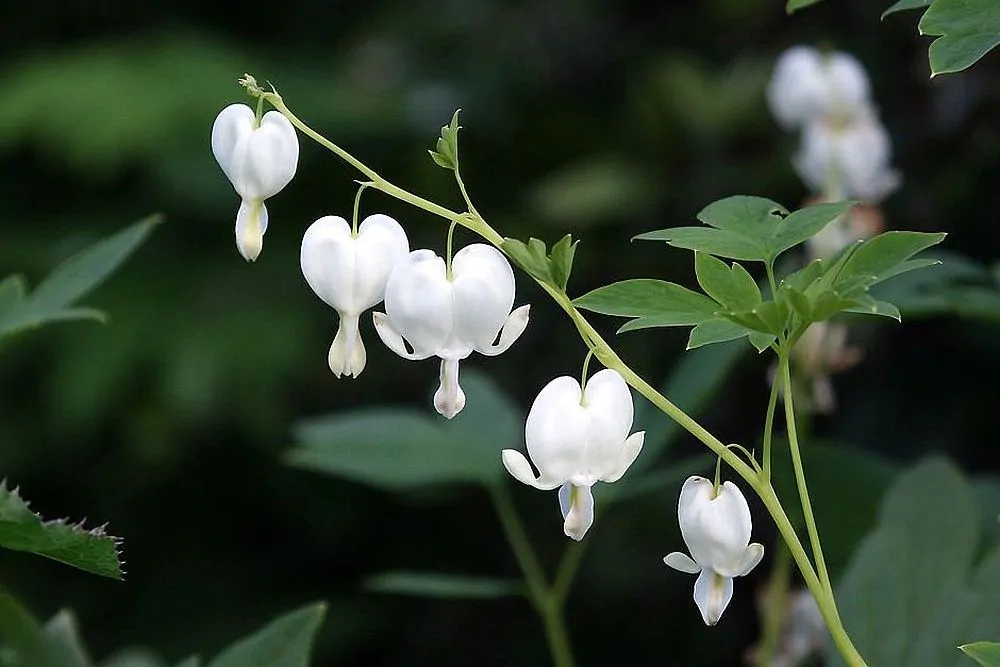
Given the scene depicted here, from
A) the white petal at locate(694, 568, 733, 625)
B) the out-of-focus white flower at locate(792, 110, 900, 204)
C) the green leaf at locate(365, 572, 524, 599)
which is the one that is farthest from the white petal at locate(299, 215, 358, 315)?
the out-of-focus white flower at locate(792, 110, 900, 204)

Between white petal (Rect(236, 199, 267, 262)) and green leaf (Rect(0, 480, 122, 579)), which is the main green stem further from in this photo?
green leaf (Rect(0, 480, 122, 579))

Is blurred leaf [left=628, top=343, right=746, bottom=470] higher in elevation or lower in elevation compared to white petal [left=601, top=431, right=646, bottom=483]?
lower

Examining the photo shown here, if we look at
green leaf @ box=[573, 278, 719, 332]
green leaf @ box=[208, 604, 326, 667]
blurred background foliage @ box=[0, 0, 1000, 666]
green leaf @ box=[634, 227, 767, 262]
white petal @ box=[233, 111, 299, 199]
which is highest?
white petal @ box=[233, 111, 299, 199]

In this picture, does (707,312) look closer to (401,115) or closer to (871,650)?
(871,650)

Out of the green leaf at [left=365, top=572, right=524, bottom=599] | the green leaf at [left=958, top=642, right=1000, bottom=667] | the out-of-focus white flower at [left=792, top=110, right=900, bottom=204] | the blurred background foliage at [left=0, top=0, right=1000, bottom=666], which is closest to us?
the green leaf at [left=958, top=642, right=1000, bottom=667]

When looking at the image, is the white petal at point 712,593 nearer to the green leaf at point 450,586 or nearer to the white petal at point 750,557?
the white petal at point 750,557

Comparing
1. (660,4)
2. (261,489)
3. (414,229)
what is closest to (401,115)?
(414,229)

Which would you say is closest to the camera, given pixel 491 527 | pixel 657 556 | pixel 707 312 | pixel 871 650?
pixel 707 312
